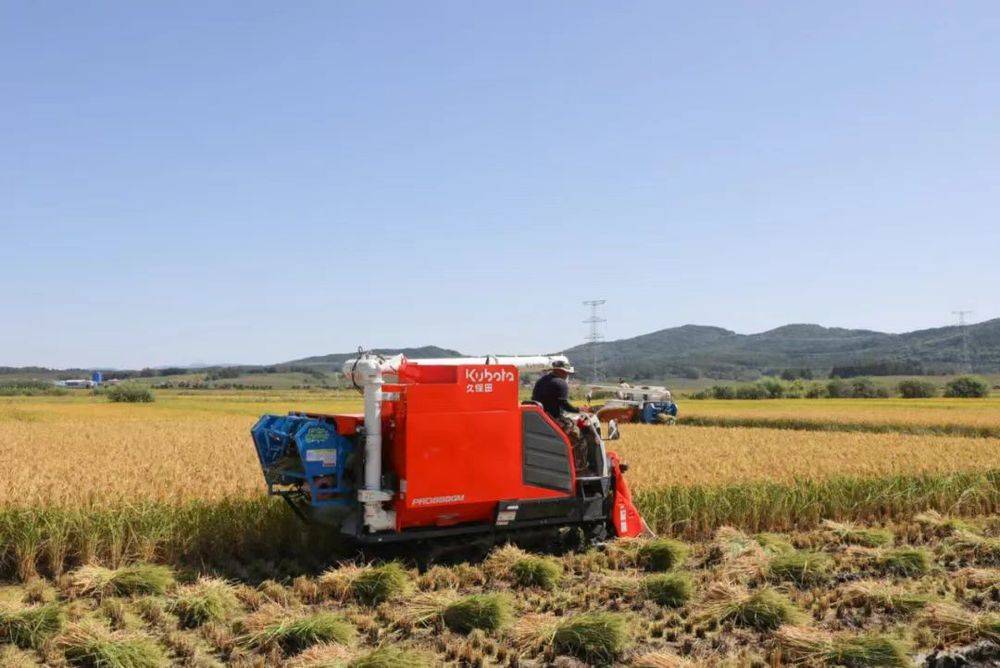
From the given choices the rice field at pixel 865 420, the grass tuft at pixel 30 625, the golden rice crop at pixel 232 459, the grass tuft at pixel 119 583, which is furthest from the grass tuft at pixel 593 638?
the rice field at pixel 865 420

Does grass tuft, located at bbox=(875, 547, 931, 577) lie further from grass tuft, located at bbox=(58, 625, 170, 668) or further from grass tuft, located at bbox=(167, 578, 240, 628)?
grass tuft, located at bbox=(58, 625, 170, 668)

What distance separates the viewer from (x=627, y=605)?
824 cm

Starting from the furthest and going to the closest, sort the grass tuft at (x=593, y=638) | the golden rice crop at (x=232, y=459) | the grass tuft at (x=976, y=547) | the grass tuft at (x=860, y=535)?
the grass tuft at (x=860, y=535) < the golden rice crop at (x=232, y=459) < the grass tuft at (x=976, y=547) < the grass tuft at (x=593, y=638)

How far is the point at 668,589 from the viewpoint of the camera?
8.35 m

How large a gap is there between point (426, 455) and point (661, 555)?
315 centimetres

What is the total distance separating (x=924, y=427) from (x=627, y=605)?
2575 cm

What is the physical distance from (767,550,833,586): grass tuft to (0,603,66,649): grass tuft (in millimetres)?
7077

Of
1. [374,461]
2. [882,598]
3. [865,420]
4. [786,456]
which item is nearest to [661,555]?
[882,598]

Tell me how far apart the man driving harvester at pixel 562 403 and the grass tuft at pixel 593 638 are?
3.32 m

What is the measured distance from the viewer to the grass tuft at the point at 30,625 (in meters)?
6.87

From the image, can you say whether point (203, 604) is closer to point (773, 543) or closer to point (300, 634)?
point (300, 634)

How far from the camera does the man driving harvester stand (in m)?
10.4

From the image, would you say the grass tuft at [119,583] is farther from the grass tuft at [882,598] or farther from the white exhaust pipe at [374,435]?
the grass tuft at [882,598]

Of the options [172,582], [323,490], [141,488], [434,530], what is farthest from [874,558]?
[141,488]
